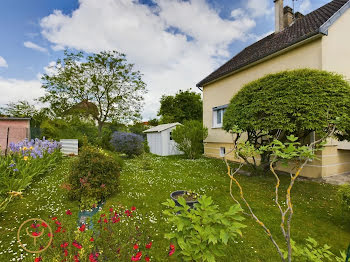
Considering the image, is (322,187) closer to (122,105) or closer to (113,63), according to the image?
(122,105)

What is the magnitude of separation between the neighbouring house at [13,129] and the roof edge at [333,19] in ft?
52.7

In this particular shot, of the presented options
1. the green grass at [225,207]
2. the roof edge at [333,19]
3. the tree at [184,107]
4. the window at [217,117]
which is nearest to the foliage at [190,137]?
the window at [217,117]

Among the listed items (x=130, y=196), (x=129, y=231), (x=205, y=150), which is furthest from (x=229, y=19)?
(x=129, y=231)

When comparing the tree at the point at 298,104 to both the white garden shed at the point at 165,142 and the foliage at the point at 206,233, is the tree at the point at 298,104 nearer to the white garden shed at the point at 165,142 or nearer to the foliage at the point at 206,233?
the foliage at the point at 206,233

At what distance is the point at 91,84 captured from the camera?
1758 centimetres

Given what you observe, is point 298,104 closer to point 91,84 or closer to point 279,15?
point 279,15

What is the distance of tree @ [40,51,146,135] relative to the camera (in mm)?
17359

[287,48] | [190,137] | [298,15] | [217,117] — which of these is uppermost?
[298,15]

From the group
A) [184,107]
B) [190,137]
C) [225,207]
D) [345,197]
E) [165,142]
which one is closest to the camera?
[345,197]

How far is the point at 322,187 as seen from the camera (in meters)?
5.55

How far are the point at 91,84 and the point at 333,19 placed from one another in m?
18.7

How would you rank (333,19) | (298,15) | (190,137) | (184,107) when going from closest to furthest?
1. (333,19)
2. (298,15)
3. (190,137)
4. (184,107)

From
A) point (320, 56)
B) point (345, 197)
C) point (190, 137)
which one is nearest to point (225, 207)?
point (345, 197)

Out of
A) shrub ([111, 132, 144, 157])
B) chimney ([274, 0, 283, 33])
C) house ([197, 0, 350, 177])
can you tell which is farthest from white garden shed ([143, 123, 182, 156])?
chimney ([274, 0, 283, 33])
